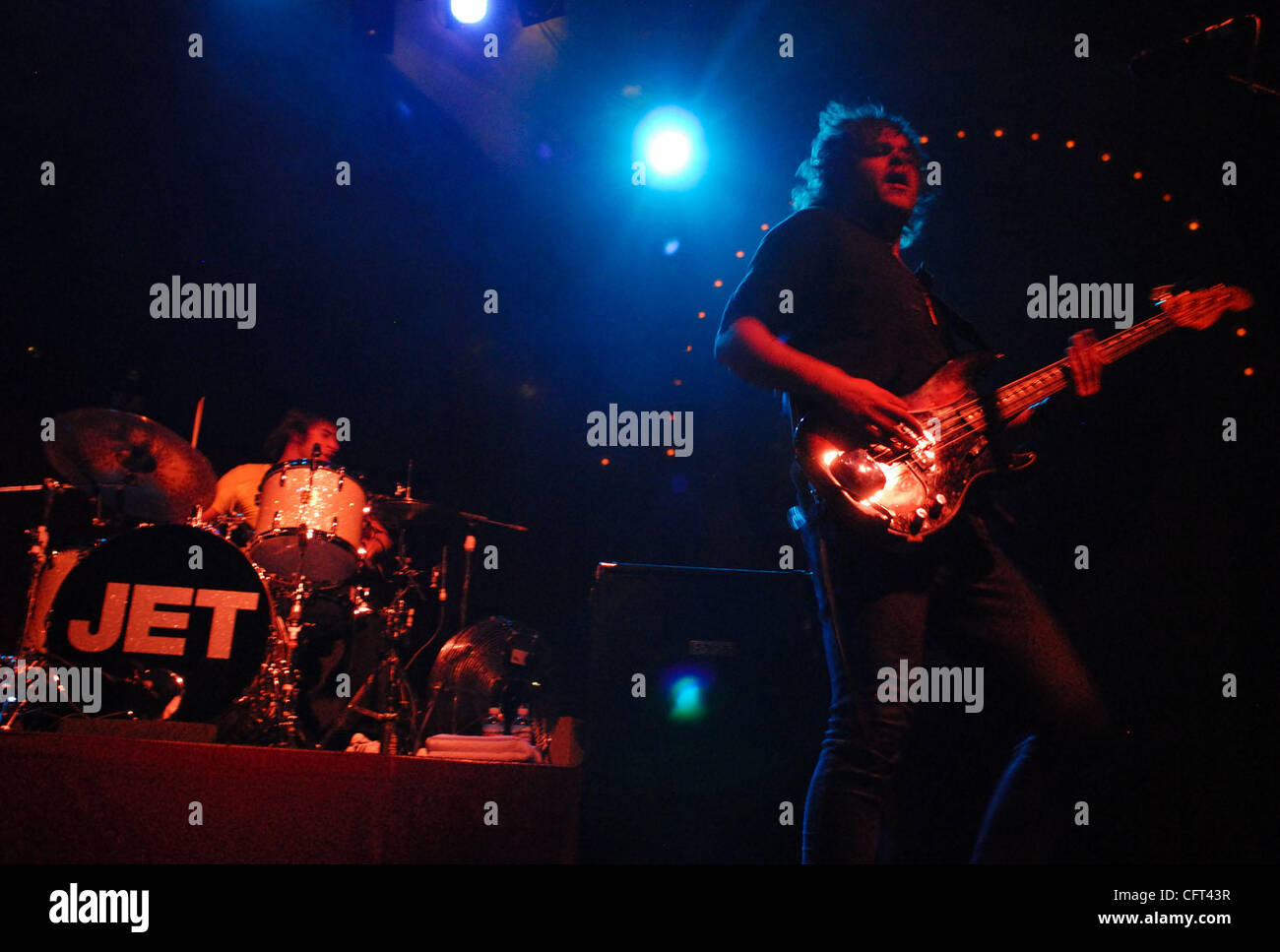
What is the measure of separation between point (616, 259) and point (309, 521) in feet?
7.11

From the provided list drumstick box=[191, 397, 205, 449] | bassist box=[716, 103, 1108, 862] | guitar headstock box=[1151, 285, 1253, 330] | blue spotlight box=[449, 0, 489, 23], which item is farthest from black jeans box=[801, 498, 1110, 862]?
drumstick box=[191, 397, 205, 449]

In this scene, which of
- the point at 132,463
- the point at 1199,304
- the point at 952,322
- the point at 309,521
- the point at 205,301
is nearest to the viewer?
the point at 952,322

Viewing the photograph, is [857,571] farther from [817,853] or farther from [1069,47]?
[1069,47]

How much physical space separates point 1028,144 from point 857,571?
2.33 meters

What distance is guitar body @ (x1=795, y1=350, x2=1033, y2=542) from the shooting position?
1.86m

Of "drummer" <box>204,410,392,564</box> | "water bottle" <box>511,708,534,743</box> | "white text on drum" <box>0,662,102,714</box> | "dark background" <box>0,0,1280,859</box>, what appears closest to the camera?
"dark background" <box>0,0,1280,859</box>

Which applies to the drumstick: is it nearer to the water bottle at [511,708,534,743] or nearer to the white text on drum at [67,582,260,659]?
the white text on drum at [67,582,260,659]

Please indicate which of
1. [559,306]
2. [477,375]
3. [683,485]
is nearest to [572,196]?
[559,306]

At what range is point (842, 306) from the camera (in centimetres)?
211

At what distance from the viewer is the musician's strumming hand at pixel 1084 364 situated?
2.24 meters

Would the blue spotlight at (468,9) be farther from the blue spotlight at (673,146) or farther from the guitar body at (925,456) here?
the guitar body at (925,456)

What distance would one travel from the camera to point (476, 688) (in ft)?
14.1

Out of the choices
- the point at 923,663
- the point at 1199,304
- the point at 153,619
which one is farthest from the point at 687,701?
the point at 153,619

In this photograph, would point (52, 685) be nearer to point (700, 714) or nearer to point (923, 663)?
point (700, 714)
